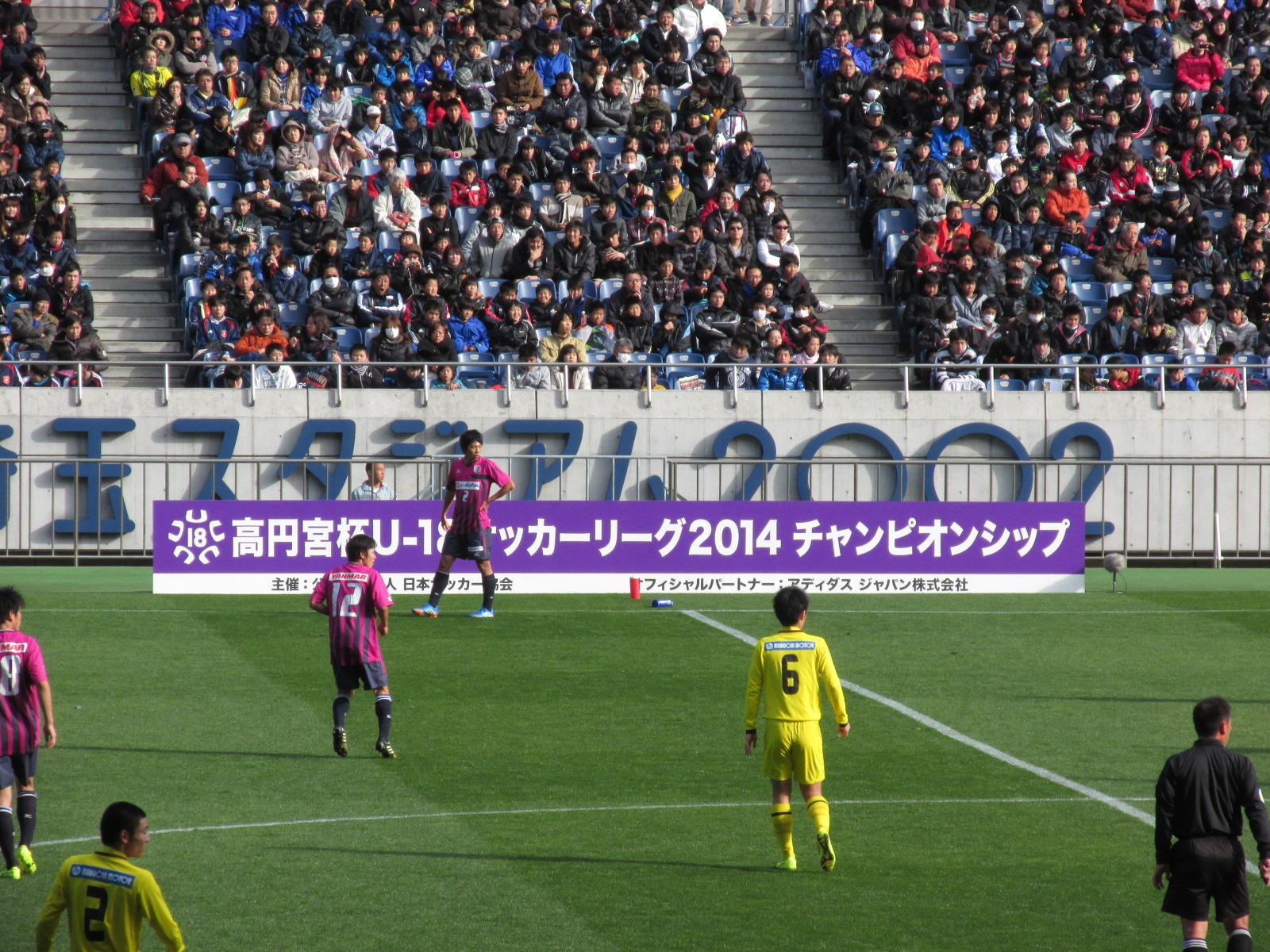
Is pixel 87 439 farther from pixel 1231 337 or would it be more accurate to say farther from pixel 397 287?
pixel 1231 337

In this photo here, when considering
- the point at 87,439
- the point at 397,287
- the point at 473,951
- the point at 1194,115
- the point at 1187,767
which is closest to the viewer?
the point at 1187,767

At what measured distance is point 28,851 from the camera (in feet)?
28.3

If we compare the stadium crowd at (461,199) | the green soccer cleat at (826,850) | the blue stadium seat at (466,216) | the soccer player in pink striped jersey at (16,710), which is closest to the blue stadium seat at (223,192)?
the stadium crowd at (461,199)

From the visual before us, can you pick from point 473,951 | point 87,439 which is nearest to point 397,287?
point 87,439

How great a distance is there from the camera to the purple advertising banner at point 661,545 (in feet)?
61.8

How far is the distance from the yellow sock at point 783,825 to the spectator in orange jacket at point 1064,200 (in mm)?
19510

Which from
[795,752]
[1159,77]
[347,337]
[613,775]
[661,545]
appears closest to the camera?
[795,752]

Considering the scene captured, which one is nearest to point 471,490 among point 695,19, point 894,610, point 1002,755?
point 894,610

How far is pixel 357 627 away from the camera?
11.3m

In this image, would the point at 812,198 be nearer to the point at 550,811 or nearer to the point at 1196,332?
the point at 1196,332

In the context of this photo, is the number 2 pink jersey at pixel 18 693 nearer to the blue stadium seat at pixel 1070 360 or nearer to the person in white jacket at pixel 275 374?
the person in white jacket at pixel 275 374

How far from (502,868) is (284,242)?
1707cm

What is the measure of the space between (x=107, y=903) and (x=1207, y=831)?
4037mm

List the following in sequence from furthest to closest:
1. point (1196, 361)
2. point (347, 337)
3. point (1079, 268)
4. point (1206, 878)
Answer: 1. point (1079, 268)
2. point (1196, 361)
3. point (347, 337)
4. point (1206, 878)
